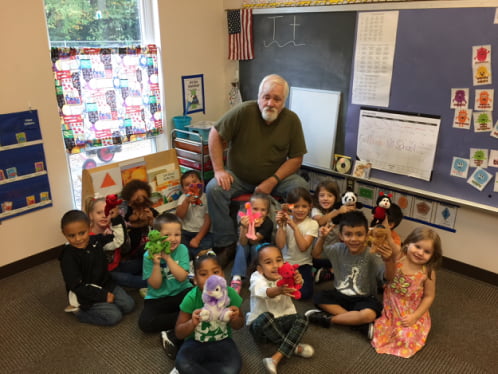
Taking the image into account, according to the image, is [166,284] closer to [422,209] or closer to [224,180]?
[224,180]

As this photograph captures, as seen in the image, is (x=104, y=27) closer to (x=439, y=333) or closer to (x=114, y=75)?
(x=114, y=75)

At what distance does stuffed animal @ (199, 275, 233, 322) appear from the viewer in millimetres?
1792

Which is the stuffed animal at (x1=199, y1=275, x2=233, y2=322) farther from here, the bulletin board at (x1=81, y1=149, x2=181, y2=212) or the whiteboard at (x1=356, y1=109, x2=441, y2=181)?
the whiteboard at (x1=356, y1=109, x2=441, y2=181)

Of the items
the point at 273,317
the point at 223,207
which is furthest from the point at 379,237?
the point at 223,207

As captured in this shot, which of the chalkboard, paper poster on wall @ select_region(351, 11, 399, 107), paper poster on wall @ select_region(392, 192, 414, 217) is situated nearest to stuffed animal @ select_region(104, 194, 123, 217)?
the chalkboard

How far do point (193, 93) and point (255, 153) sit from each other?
3.71ft

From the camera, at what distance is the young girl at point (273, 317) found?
2.10m

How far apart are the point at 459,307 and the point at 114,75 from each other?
309 centimetres

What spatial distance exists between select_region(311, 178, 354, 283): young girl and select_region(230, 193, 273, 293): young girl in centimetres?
35

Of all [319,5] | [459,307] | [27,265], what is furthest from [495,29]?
[27,265]

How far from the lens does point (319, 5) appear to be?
3.33 meters

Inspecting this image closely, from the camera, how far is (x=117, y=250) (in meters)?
2.85

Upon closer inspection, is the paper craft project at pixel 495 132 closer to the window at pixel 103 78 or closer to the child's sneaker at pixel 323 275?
the child's sneaker at pixel 323 275

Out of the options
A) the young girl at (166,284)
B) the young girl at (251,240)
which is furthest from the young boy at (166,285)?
the young girl at (251,240)
